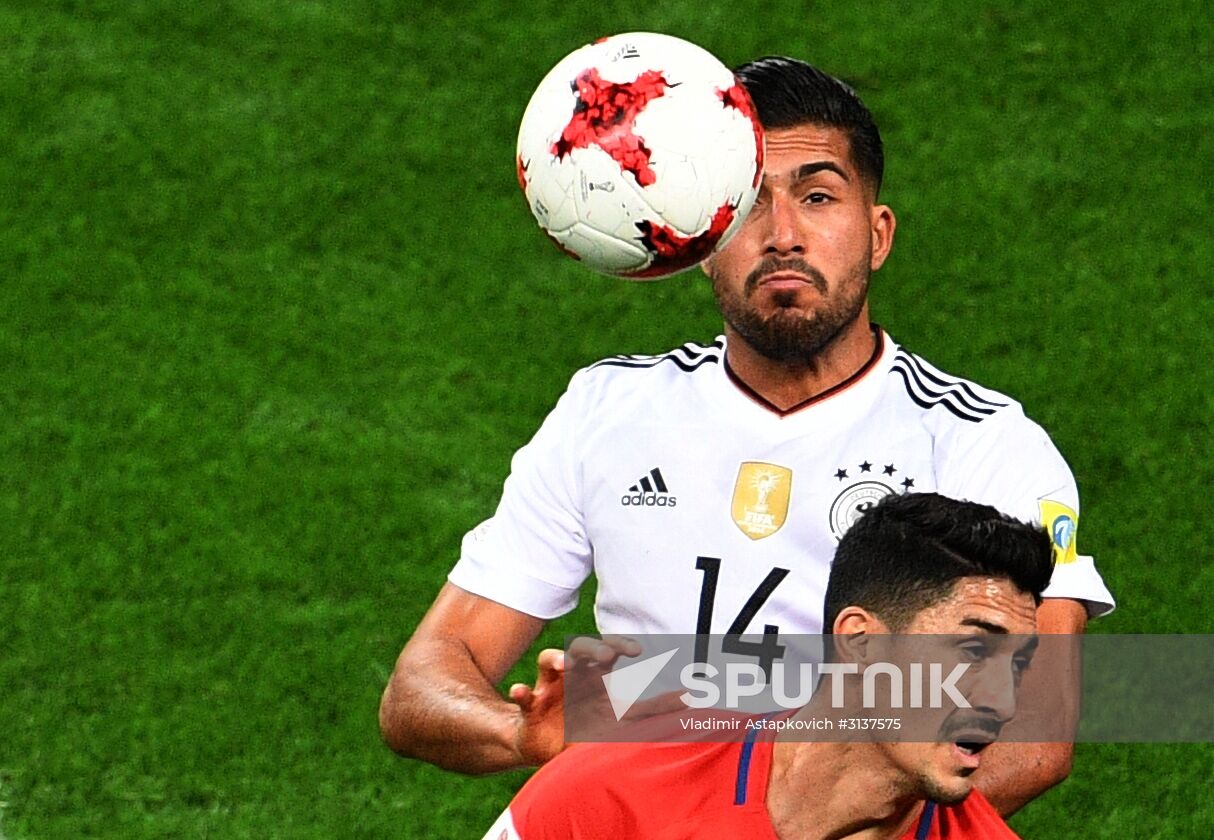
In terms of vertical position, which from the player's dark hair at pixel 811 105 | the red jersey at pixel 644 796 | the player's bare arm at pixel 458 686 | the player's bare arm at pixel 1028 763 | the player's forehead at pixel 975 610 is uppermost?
the player's dark hair at pixel 811 105

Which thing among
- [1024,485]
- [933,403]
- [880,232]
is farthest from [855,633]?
[880,232]

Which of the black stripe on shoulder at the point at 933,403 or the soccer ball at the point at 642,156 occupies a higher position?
the soccer ball at the point at 642,156

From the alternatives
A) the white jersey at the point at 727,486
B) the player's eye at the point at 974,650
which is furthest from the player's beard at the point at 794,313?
the player's eye at the point at 974,650

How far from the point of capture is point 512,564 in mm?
5188

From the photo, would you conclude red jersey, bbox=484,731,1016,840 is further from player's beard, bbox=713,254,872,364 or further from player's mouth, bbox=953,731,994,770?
player's beard, bbox=713,254,872,364

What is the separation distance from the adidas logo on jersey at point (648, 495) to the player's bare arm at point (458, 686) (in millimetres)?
401

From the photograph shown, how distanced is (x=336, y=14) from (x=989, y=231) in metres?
2.94

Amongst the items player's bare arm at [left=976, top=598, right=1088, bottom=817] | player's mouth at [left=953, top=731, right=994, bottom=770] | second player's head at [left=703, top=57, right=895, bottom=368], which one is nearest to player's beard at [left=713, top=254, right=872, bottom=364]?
A: second player's head at [left=703, top=57, right=895, bottom=368]

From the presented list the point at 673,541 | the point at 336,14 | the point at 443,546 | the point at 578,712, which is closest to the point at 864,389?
the point at 673,541

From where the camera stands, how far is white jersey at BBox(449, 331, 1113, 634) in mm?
4930

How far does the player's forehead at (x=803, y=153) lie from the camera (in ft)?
16.6

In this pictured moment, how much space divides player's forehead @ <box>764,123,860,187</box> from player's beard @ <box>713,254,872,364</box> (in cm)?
21

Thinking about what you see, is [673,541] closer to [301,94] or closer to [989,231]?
[989,231]

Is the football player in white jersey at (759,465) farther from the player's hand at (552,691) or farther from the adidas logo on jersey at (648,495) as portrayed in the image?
the player's hand at (552,691)
